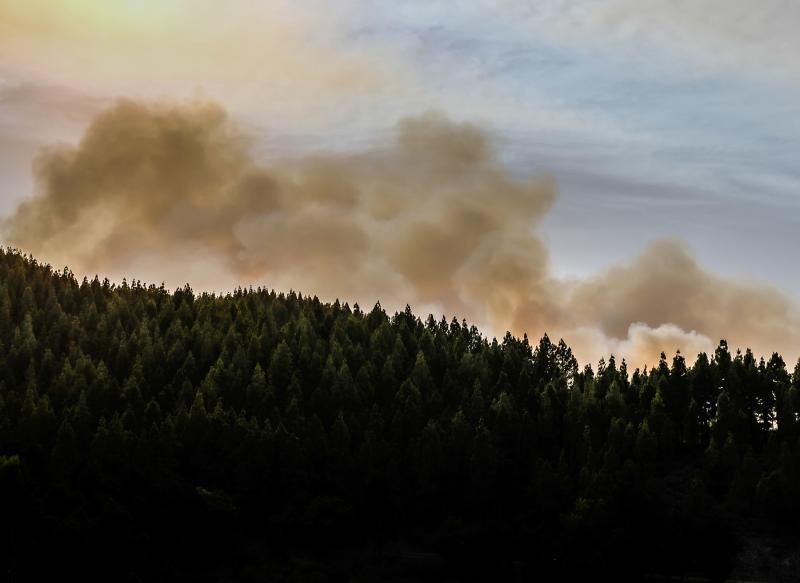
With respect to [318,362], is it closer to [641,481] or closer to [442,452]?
[442,452]

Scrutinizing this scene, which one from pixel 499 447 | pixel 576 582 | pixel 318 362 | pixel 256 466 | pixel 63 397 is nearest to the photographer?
pixel 576 582

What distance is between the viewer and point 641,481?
138250mm

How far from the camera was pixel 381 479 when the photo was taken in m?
138

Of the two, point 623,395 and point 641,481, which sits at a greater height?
point 623,395

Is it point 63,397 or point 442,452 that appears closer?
point 442,452

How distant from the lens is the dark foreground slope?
12362 centimetres

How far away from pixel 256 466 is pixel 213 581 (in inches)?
717

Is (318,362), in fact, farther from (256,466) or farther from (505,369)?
(256,466)

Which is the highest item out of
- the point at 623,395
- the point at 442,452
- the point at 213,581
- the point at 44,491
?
the point at 623,395

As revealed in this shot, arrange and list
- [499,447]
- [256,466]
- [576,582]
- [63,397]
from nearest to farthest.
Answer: [576,582], [256,466], [499,447], [63,397]

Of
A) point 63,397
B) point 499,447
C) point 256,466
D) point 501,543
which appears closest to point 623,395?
point 499,447

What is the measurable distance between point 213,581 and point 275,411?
1414 inches

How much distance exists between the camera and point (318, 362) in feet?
618

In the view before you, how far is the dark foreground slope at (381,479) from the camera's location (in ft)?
406
